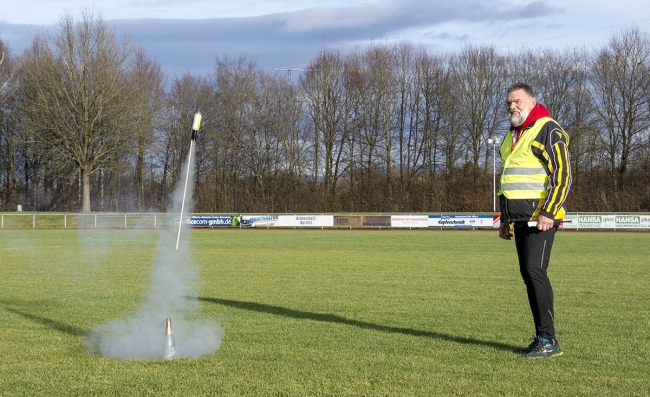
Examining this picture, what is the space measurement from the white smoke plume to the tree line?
4473 cm

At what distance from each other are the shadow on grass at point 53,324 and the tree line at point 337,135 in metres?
44.7

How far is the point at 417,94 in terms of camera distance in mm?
62281

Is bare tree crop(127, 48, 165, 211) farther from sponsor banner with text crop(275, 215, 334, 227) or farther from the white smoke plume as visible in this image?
the white smoke plume

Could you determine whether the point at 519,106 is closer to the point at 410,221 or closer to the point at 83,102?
the point at 410,221

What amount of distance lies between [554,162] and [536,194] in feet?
1.17

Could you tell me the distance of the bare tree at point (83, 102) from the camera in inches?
2028

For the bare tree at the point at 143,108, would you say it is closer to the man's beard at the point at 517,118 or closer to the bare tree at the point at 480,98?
the bare tree at the point at 480,98

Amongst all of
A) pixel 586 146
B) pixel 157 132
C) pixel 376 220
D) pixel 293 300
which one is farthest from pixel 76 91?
pixel 293 300

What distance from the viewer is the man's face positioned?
667 cm

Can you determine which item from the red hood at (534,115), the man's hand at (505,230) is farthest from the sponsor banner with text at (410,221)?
the red hood at (534,115)

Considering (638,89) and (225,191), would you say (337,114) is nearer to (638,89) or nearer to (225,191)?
(225,191)

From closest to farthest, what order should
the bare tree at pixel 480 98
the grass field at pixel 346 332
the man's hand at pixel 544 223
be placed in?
the grass field at pixel 346 332, the man's hand at pixel 544 223, the bare tree at pixel 480 98

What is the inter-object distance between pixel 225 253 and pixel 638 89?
4375 centimetres

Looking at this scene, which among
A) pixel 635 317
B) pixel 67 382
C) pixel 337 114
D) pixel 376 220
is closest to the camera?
pixel 67 382
